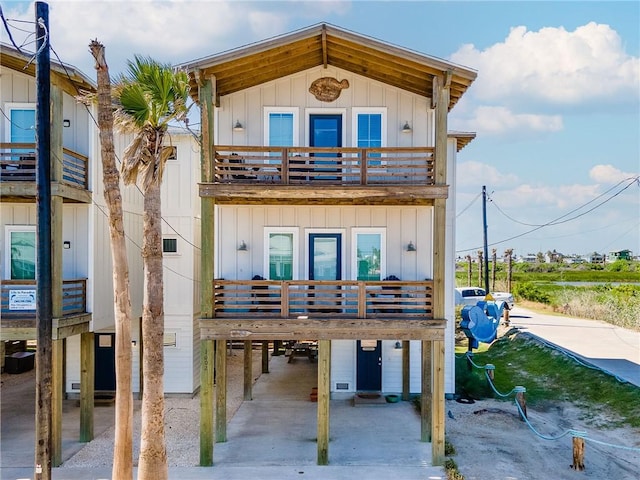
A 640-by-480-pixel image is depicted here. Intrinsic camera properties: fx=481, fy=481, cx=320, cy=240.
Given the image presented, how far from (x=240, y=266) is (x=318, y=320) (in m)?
3.24

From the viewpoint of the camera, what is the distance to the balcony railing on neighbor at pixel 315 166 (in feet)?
38.3

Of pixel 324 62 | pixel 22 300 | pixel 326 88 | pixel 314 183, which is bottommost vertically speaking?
pixel 22 300

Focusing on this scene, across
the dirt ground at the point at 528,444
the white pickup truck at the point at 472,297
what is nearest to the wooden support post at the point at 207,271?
the dirt ground at the point at 528,444

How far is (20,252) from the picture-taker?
1316 cm

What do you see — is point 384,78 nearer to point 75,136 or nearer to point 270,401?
point 75,136

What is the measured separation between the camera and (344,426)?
13.4m

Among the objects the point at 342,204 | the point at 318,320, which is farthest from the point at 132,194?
the point at 318,320

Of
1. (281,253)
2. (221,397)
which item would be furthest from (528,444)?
(281,253)

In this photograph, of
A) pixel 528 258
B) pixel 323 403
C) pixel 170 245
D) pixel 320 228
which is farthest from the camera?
pixel 528 258

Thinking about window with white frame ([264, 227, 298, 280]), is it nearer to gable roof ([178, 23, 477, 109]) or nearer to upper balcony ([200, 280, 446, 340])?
upper balcony ([200, 280, 446, 340])

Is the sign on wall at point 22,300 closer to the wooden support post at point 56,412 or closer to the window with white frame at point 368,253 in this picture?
the wooden support post at point 56,412

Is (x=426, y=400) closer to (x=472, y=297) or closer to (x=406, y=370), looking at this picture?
(x=406, y=370)

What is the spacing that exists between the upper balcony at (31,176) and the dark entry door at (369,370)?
31.7 feet

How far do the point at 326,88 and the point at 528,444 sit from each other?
1066 cm
